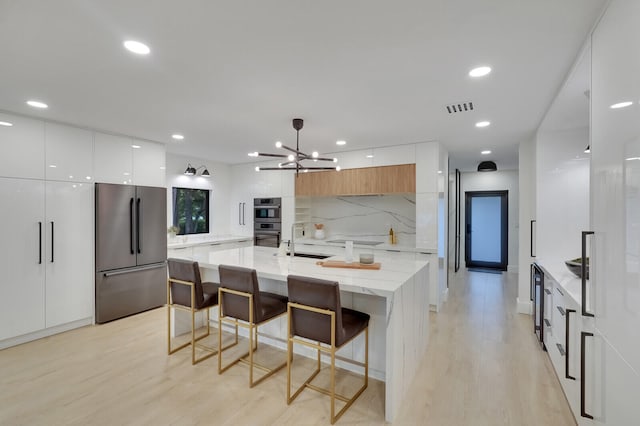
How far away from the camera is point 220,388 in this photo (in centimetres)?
249

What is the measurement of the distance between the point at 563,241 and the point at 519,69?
214 centimetres

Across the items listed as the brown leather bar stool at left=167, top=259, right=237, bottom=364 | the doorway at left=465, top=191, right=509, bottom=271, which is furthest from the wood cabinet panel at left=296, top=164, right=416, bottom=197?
the doorway at left=465, top=191, right=509, bottom=271

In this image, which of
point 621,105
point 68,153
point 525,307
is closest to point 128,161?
point 68,153

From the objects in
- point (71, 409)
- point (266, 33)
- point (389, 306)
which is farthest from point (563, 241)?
point (71, 409)

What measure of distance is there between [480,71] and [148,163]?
438 cm

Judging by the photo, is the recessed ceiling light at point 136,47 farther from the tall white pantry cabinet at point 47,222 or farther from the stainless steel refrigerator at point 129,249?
the stainless steel refrigerator at point 129,249

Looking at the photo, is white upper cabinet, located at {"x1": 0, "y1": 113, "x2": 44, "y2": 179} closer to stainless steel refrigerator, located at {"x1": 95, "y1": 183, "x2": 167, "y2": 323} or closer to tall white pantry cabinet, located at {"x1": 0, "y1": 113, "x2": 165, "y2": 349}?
tall white pantry cabinet, located at {"x1": 0, "y1": 113, "x2": 165, "y2": 349}

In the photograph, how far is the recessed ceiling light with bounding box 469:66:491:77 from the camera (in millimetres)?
2201

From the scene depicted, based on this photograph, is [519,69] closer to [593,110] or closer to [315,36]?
[593,110]

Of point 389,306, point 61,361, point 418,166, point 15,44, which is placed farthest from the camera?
point 418,166

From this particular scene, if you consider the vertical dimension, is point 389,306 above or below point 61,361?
above

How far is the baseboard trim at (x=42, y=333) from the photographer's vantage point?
3.29 meters

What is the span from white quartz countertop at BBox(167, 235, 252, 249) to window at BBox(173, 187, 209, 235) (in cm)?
19

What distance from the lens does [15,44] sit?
1.92 meters
